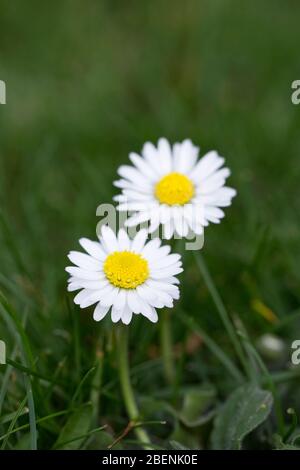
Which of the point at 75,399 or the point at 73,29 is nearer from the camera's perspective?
the point at 75,399

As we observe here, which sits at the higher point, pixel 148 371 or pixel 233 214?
pixel 233 214

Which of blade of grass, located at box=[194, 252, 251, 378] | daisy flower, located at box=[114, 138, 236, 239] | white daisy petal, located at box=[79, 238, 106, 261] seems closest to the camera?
white daisy petal, located at box=[79, 238, 106, 261]

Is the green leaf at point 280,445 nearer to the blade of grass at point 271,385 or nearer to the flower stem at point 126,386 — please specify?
the blade of grass at point 271,385

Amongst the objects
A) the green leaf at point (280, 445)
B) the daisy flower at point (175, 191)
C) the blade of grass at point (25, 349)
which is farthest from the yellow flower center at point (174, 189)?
the green leaf at point (280, 445)

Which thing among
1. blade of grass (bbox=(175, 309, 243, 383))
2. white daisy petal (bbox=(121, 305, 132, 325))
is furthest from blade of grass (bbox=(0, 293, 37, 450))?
blade of grass (bbox=(175, 309, 243, 383))

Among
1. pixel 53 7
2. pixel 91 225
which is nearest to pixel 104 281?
pixel 91 225

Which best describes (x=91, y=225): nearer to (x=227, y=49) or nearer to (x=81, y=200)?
(x=81, y=200)

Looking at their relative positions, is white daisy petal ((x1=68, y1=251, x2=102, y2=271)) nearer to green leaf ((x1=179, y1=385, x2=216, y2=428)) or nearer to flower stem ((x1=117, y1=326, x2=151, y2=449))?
flower stem ((x1=117, y1=326, x2=151, y2=449))

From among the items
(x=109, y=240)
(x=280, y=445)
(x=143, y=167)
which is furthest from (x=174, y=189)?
(x=280, y=445)
